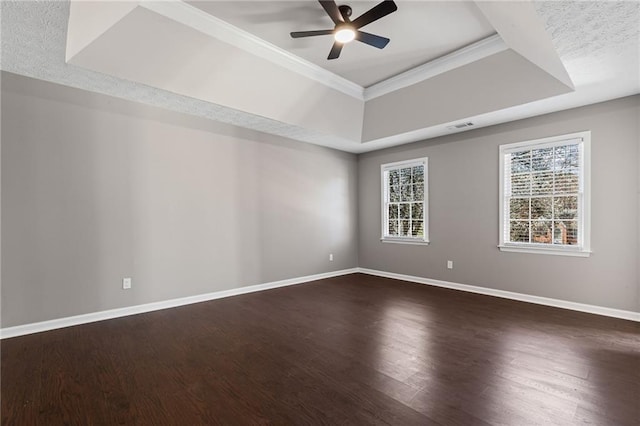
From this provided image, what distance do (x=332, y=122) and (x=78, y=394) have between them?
4.40 meters

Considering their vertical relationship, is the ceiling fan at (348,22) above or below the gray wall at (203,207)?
above

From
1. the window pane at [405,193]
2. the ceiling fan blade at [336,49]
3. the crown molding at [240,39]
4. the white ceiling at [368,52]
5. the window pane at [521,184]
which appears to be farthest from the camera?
the window pane at [405,193]

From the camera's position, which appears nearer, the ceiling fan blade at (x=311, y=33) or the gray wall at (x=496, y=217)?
the ceiling fan blade at (x=311, y=33)

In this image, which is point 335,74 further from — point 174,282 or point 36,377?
point 36,377

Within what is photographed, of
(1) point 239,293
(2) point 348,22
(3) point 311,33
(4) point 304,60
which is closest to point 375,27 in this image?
(2) point 348,22

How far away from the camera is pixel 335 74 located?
14.5ft

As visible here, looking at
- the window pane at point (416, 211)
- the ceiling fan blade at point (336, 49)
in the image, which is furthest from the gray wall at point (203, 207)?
the ceiling fan blade at point (336, 49)

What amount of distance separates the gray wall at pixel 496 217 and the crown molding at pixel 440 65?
1.28m

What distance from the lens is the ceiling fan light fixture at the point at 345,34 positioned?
2.90 meters

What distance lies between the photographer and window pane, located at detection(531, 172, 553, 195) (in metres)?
4.04

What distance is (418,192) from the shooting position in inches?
219

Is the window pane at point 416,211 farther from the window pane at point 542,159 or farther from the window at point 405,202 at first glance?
the window pane at point 542,159

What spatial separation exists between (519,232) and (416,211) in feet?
5.65

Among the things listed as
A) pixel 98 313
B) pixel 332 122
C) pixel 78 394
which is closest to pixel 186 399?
pixel 78 394
